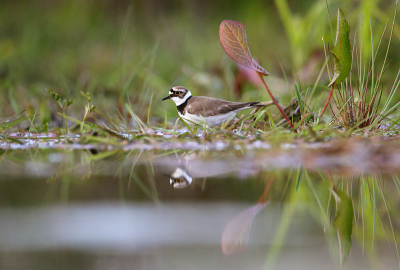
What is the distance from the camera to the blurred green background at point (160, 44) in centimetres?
346

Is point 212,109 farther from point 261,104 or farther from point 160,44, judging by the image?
point 160,44

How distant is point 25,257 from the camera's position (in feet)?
2.38

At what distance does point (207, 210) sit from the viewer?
37.0 inches

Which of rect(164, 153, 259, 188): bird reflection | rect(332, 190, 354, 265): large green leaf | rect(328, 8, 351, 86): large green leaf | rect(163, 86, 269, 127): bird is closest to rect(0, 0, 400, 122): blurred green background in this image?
rect(163, 86, 269, 127): bird

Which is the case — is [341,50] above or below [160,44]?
below

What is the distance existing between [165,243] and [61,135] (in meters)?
1.38

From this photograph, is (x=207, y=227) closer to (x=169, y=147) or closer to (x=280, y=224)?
(x=280, y=224)

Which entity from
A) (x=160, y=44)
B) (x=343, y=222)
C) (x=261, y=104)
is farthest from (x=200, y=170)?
(x=160, y=44)

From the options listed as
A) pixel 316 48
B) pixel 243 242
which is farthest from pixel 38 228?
pixel 316 48

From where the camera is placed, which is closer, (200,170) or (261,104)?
(200,170)

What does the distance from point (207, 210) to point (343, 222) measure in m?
0.29

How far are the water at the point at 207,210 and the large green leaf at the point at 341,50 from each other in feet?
1.23

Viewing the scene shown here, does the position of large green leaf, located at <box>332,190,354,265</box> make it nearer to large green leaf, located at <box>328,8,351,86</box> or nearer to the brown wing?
large green leaf, located at <box>328,8,351,86</box>

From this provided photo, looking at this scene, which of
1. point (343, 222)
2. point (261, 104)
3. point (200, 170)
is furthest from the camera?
point (261, 104)
